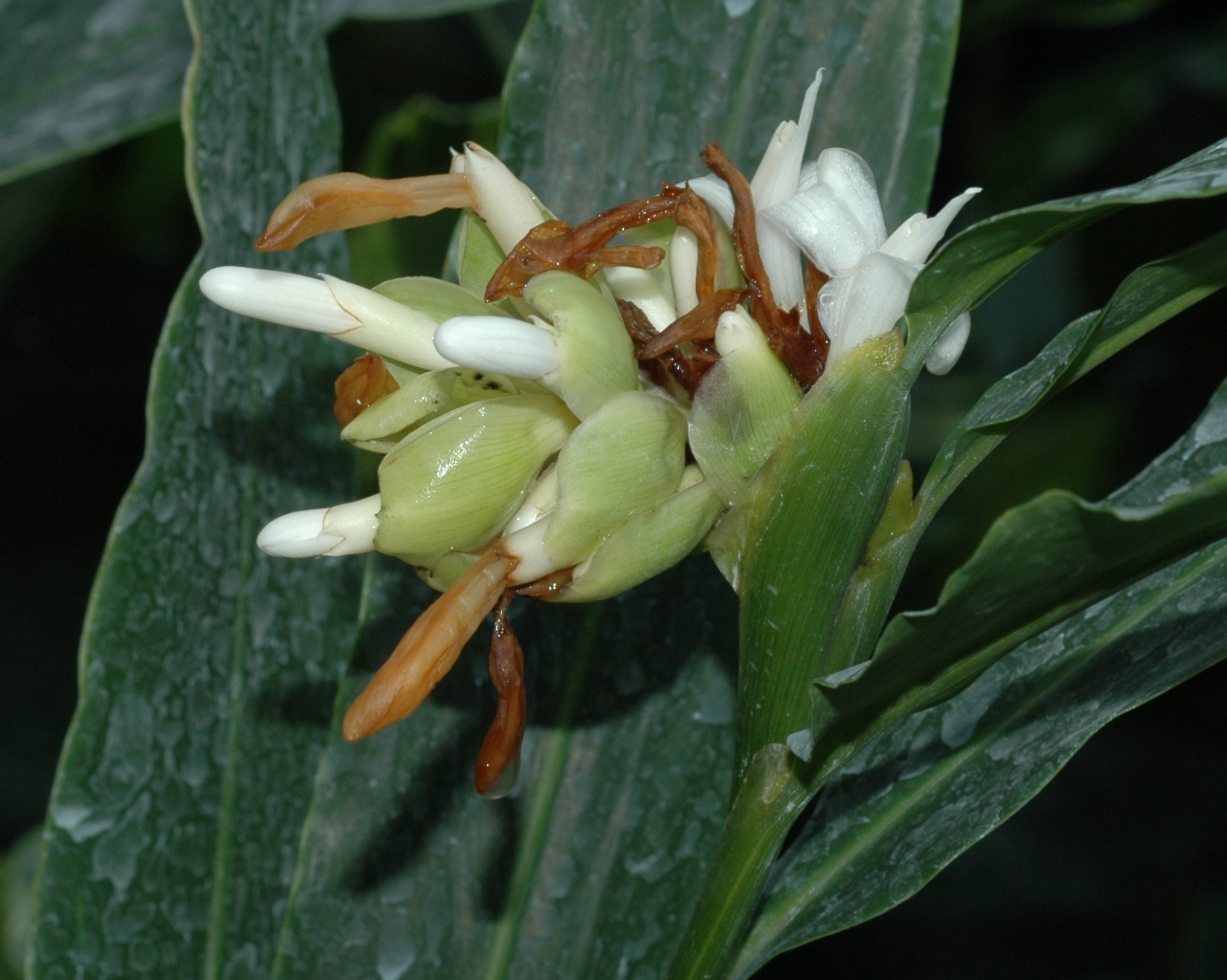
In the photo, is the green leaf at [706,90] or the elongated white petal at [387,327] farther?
the green leaf at [706,90]

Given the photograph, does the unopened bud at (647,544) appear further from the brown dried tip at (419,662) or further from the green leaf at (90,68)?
the green leaf at (90,68)

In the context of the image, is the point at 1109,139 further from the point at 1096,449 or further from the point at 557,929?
the point at 557,929

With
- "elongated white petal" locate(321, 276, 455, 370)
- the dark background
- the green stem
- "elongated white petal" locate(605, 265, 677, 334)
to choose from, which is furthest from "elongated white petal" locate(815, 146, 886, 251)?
the dark background

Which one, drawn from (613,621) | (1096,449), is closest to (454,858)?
(613,621)

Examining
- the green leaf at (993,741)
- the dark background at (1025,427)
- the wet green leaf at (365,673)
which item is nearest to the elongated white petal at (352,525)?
the wet green leaf at (365,673)

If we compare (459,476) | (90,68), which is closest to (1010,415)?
(459,476)

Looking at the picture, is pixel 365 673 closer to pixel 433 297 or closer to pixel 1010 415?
pixel 433 297
